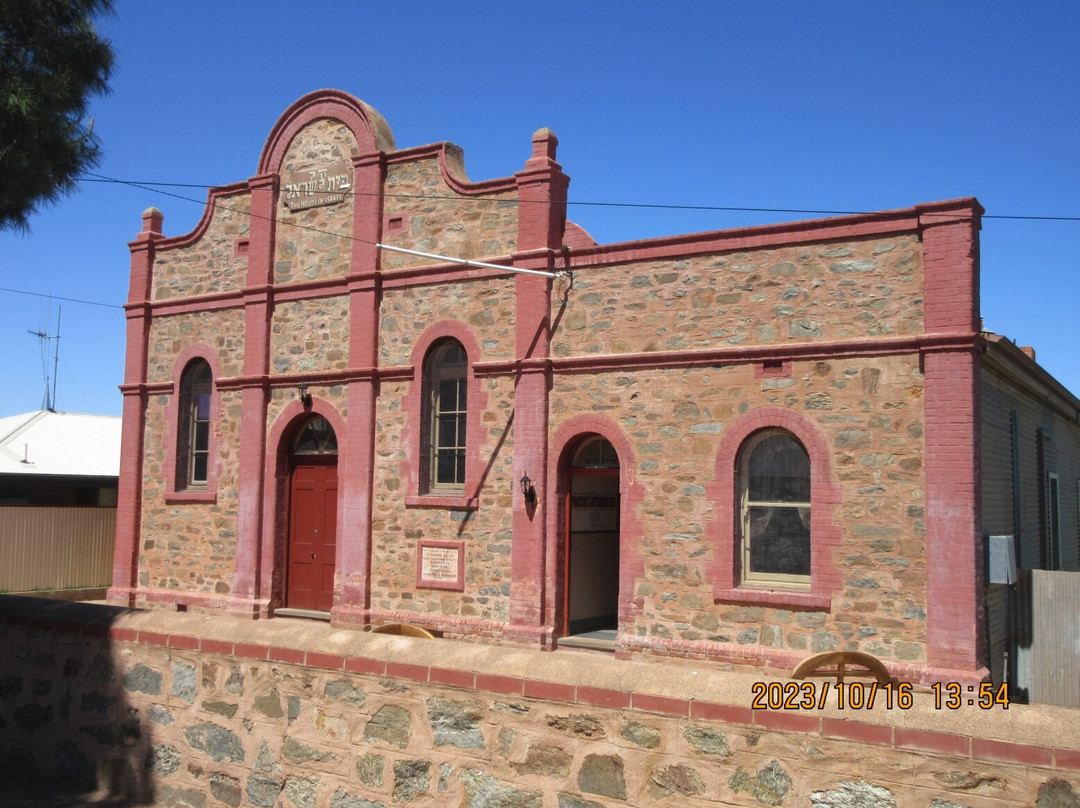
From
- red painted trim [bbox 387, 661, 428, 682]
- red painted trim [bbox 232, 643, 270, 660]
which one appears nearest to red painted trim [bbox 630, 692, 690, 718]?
red painted trim [bbox 387, 661, 428, 682]

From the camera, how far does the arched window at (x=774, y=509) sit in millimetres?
11266

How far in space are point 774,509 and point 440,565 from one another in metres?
4.69

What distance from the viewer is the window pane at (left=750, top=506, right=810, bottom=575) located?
36.9 feet

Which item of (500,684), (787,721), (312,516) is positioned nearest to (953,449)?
(787,721)

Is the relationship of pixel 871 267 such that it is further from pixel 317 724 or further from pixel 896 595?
pixel 317 724

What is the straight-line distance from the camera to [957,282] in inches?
407

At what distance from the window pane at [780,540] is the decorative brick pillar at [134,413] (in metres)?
10.8

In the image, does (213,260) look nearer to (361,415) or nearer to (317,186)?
(317,186)

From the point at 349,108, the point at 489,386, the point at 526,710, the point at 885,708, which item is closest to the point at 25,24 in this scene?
the point at 349,108

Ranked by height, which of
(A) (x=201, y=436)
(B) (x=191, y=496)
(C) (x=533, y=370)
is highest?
(C) (x=533, y=370)

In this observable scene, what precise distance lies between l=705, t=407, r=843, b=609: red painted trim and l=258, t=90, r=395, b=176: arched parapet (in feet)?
23.6

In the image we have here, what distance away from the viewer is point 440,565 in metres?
13.5

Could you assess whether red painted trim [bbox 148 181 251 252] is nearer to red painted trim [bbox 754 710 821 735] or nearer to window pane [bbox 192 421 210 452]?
window pane [bbox 192 421 210 452]

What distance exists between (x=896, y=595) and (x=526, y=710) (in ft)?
22.8
